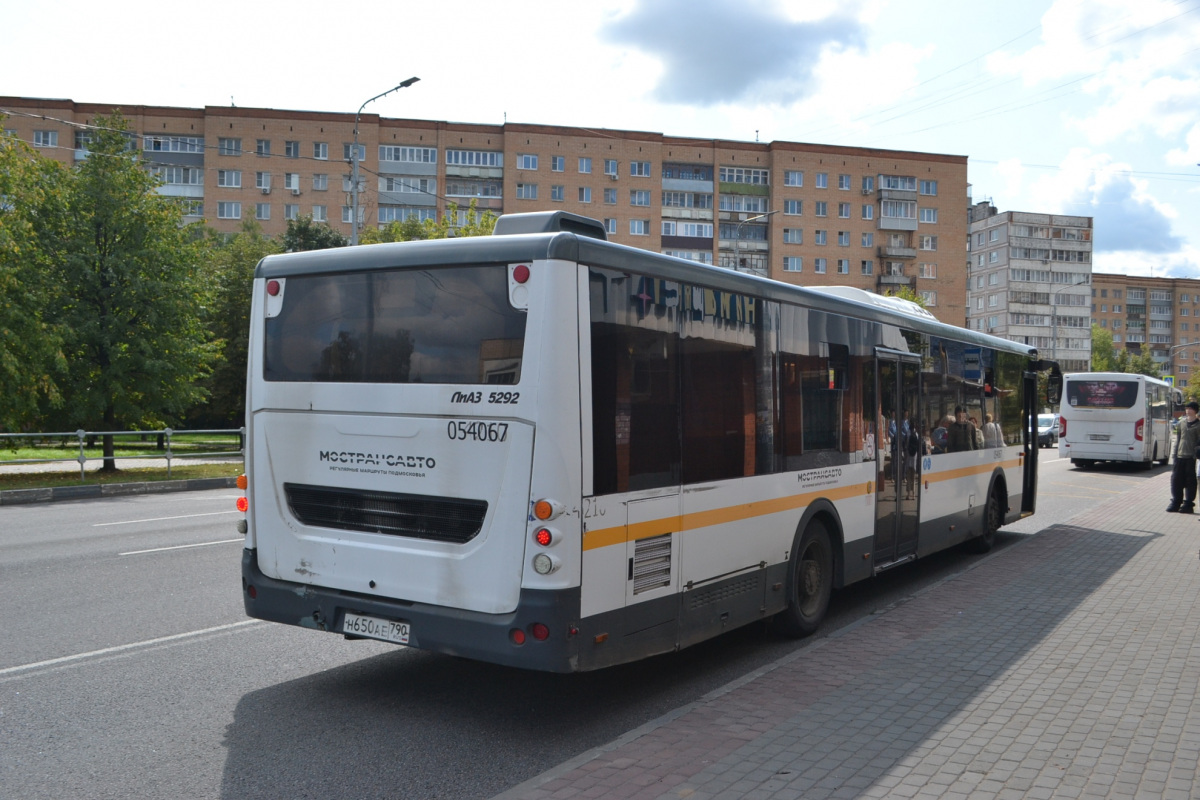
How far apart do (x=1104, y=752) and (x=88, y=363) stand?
23.1m

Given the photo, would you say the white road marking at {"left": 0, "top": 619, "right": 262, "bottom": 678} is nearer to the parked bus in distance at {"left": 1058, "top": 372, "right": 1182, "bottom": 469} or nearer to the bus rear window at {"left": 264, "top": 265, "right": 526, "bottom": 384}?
the bus rear window at {"left": 264, "top": 265, "right": 526, "bottom": 384}

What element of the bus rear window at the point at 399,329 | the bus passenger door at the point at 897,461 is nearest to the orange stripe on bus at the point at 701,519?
the bus passenger door at the point at 897,461

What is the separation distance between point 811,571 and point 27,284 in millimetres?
20034

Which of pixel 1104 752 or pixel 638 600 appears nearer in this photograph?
pixel 1104 752

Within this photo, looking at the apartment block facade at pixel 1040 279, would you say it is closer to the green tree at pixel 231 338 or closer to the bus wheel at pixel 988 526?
the green tree at pixel 231 338

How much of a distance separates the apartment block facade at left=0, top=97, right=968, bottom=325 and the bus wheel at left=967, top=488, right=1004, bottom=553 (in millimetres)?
56705

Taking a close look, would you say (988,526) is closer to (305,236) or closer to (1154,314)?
(305,236)

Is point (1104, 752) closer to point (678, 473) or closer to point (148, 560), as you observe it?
point (678, 473)

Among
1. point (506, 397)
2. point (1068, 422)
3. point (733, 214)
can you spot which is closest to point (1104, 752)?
point (506, 397)

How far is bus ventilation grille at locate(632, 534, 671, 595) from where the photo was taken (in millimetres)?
5434

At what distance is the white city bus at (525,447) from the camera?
5.00 m

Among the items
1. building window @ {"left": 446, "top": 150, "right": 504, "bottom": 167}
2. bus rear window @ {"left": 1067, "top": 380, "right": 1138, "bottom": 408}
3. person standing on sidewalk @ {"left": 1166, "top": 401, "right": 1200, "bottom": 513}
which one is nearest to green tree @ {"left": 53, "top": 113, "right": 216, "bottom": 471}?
person standing on sidewalk @ {"left": 1166, "top": 401, "right": 1200, "bottom": 513}

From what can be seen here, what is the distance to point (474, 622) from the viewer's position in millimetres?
5102

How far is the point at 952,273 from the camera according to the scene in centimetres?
8538
